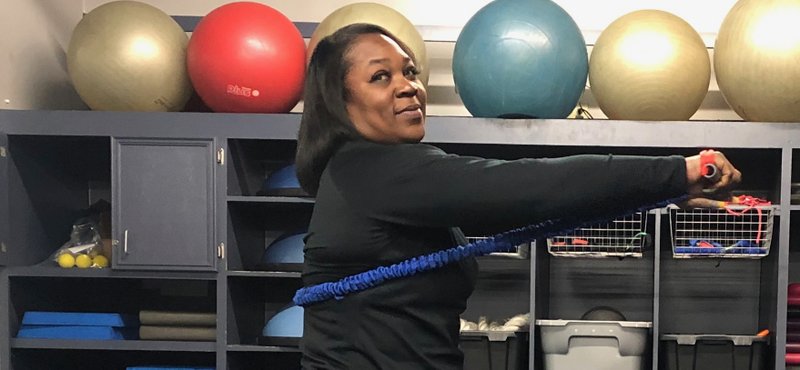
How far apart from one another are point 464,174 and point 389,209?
13 centimetres

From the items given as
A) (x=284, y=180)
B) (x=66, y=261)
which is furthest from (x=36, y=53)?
(x=284, y=180)

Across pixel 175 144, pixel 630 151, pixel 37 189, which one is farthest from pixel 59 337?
pixel 630 151

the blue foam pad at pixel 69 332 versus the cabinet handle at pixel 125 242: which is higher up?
the cabinet handle at pixel 125 242

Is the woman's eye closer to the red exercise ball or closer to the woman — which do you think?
the woman

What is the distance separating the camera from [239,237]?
312cm

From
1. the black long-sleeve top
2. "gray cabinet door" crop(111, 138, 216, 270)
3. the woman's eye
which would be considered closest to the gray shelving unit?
"gray cabinet door" crop(111, 138, 216, 270)

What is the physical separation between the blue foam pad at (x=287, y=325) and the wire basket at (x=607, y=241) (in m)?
0.99

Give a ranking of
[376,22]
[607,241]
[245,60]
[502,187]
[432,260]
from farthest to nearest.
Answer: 1. [607,241]
2. [376,22]
3. [245,60]
4. [432,260]
5. [502,187]

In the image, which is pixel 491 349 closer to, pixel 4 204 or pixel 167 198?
pixel 167 198

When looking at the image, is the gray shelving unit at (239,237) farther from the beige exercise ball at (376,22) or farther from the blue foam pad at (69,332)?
the beige exercise ball at (376,22)

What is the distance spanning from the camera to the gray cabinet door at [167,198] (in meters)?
2.95

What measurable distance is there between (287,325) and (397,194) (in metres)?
1.97

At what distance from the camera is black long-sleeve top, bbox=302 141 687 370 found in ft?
3.35

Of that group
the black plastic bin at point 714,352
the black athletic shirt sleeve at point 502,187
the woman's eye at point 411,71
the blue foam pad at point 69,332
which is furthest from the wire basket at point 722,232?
the blue foam pad at point 69,332
